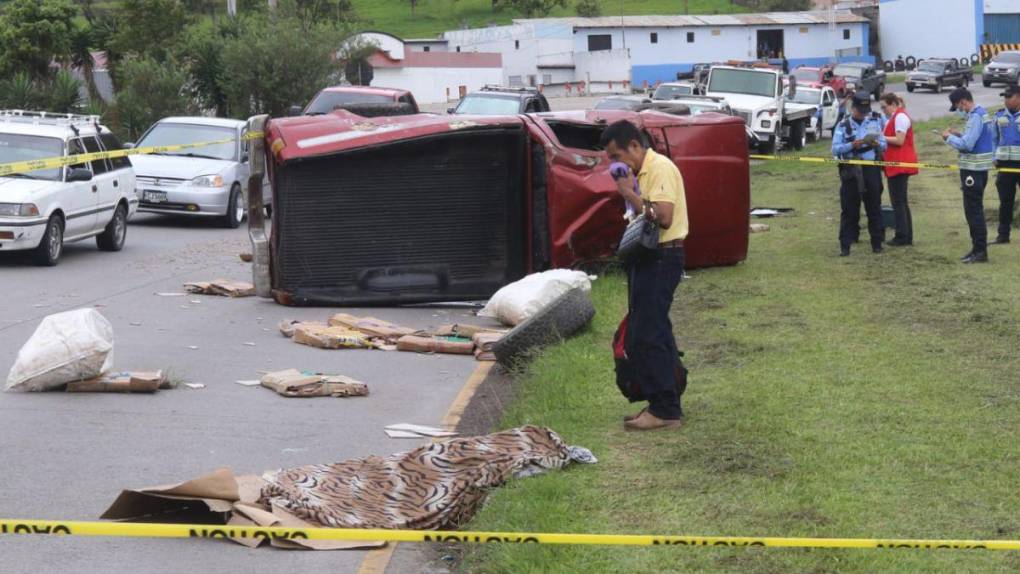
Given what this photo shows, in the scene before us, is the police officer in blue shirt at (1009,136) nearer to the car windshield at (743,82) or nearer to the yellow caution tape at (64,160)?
the yellow caution tape at (64,160)

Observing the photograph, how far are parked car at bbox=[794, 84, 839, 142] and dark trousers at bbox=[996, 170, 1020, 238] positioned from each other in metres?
25.5

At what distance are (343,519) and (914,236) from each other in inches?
534

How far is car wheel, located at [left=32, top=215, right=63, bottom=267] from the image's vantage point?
1716cm

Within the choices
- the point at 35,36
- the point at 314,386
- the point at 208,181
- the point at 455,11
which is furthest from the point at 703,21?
the point at 314,386

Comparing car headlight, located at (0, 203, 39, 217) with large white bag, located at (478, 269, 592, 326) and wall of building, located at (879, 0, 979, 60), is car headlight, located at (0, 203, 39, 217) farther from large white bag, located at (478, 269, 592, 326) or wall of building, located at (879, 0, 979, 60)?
wall of building, located at (879, 0, 979, 60)

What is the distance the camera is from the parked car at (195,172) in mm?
22938

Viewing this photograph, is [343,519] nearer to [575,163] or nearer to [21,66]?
[575,163]

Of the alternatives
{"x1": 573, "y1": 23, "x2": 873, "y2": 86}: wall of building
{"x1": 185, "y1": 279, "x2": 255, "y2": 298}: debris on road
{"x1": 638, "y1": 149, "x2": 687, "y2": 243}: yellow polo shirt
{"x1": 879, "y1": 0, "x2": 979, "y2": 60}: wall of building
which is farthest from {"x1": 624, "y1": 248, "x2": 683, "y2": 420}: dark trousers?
{"x1": 879, "y1": 0, "x2": 979, "y2": 60}: wall of building

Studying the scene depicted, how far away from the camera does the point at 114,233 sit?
765 inches

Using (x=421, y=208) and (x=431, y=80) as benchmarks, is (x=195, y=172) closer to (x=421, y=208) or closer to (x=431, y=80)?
(x=421, y=208)

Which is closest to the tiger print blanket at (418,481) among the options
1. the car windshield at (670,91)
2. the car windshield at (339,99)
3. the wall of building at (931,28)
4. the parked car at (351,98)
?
the parked car at (351,98)

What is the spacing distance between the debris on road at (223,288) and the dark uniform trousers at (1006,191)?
8.54m

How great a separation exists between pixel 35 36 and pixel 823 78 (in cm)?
3099

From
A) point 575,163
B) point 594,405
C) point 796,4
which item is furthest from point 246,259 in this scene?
point 796,4
